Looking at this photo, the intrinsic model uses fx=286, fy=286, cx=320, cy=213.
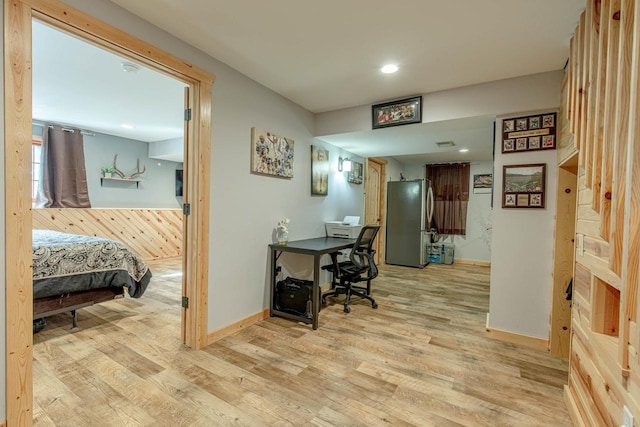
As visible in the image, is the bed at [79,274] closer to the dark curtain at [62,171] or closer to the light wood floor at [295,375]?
the light wood floor at [295,375]

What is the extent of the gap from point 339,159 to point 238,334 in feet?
9.59

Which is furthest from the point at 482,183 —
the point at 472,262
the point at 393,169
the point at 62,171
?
the point at 62,171

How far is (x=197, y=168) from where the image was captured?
237 cm

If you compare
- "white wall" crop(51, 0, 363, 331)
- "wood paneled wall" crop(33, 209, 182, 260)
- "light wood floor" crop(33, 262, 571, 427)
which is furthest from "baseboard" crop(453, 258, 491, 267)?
"wood paneled wall" crop(33, 209, 182, 260)

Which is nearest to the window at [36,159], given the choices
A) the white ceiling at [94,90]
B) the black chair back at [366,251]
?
the white ceiling at [94,90]

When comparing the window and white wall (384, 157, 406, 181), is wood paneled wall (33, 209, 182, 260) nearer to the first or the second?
the window

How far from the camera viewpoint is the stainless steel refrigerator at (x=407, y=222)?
5.86 m

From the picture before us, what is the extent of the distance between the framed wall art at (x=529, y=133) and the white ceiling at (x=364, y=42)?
28 centimetres

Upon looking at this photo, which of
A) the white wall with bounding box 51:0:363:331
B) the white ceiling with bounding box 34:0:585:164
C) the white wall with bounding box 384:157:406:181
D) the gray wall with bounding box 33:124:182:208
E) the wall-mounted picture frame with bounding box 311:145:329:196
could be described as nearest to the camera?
Result: the white ceiling with bounding box 34:0:585:164

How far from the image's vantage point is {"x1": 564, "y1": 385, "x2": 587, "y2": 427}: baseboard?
60.5 inches

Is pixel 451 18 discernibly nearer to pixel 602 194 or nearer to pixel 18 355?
pixel 602 194

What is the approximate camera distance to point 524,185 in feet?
8.58

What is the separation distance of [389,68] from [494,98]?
1081 mm

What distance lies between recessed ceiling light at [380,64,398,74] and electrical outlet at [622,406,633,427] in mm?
2534
